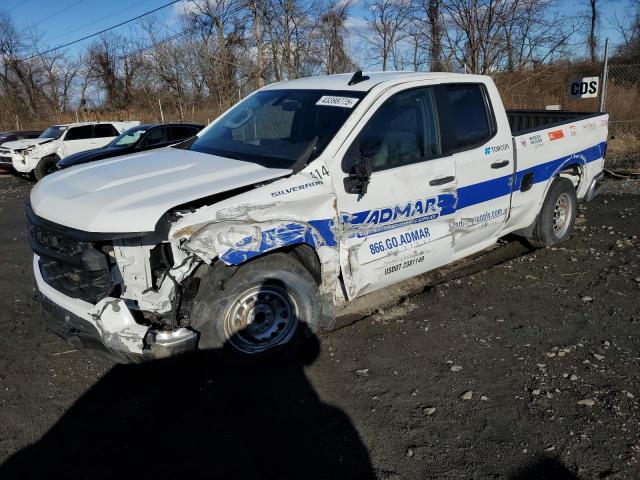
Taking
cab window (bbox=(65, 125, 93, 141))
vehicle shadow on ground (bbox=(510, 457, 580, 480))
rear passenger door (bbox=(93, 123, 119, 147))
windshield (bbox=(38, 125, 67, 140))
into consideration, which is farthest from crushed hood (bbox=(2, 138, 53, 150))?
vehicle shadow on ground (bbox=(510, 457, 580, 480))

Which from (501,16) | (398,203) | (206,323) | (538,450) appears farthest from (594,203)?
(501,16)

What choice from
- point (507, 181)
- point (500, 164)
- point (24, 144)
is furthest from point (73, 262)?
point (24, 144)

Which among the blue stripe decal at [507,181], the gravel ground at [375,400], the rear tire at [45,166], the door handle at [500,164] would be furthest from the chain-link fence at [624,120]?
the rear tire at [45,166]

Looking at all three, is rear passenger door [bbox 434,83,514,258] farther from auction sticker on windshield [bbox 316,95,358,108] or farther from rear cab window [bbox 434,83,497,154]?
auction sticker on windshield [bbox 316,95,358,108]

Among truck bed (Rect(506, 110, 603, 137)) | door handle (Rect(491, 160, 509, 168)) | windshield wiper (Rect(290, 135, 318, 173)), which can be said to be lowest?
door handle (Rect(491, 160, 509, 168))

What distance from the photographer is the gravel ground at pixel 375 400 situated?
2.79m

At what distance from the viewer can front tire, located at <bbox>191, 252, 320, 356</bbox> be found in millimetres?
3309

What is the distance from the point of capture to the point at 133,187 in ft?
11.0

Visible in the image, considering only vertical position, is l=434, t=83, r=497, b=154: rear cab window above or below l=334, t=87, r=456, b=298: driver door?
above

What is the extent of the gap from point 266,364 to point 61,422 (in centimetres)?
134

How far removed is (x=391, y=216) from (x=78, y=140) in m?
14.0

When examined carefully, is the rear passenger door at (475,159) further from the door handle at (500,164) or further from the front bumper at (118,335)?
Answer: the front bumper at (118,335)

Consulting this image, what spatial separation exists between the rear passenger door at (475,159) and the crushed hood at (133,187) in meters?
1.71

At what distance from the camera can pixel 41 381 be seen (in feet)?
11.9
